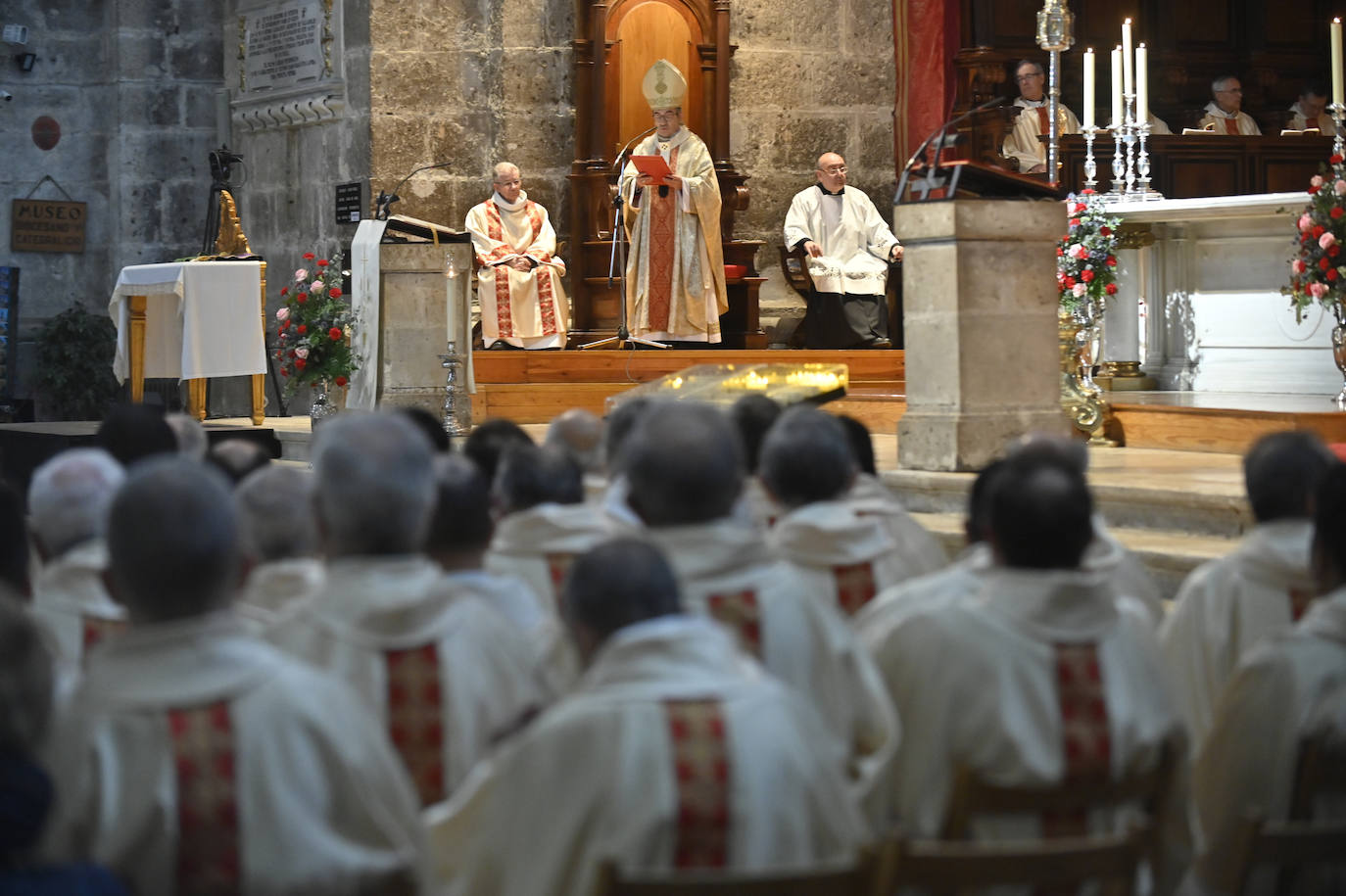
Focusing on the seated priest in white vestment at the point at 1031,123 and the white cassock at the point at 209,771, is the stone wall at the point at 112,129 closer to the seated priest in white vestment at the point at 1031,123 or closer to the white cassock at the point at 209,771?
the seated priest in white vestment at the point at 1031,123

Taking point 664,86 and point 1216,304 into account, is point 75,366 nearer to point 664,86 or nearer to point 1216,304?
point 664,86

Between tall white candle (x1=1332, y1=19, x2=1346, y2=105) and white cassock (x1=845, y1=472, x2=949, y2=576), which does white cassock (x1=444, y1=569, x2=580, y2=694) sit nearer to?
white cassock (x1=845, y1=472, x2=949, y2=576)

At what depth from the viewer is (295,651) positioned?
99.3 inches

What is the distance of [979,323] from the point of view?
658cm

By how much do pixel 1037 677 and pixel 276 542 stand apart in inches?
46.4

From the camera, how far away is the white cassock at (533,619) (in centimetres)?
260

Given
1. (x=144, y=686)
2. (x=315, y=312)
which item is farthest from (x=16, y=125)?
(x=144, y=686)

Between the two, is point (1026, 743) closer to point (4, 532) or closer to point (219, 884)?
point (219, 884)

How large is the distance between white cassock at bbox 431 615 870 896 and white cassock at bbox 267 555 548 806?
0.23 m

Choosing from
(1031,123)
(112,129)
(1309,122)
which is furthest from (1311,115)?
(112,129)

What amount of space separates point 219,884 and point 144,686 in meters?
0.25

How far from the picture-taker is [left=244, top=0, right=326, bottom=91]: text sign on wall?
1289cm

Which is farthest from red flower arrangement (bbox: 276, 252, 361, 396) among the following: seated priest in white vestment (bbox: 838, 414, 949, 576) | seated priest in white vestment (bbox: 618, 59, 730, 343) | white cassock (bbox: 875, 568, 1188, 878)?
white cassock (bbox: 875, 568, 1188, 878)

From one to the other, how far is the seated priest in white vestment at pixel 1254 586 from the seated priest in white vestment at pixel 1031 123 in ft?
29.8
